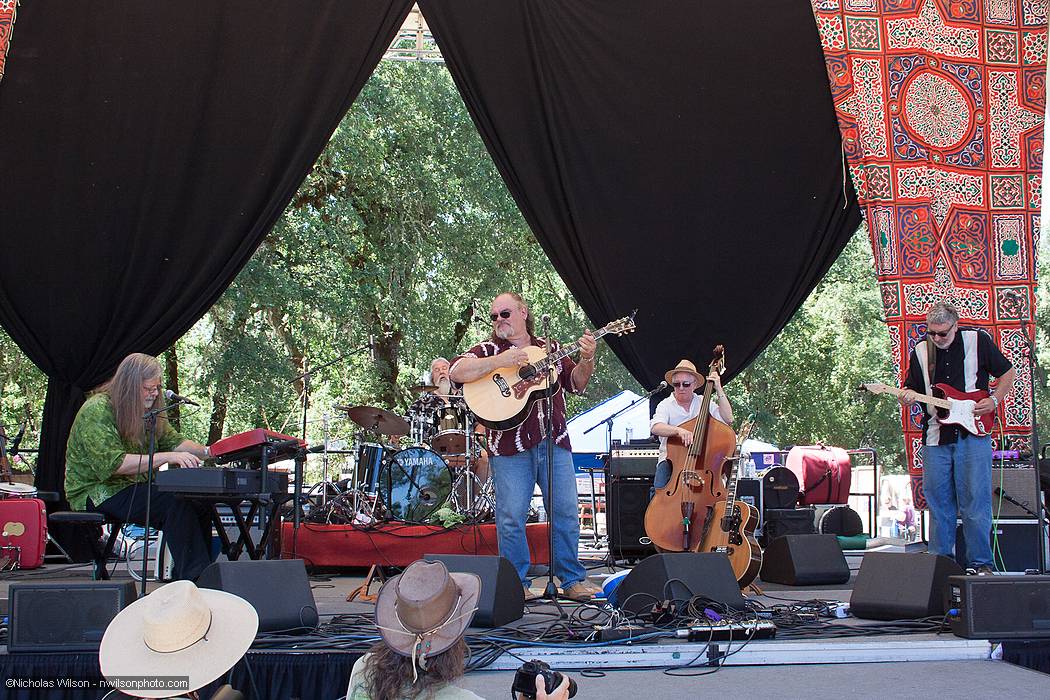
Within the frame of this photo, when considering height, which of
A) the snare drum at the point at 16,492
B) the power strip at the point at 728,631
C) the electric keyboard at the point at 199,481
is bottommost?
the power strip at the point at 728,631

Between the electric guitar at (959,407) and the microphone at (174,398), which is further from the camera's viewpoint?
the electric guitar at (959,407)

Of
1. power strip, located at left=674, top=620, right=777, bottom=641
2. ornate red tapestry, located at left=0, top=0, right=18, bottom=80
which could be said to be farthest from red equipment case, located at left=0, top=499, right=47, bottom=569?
power strip, located at left=674, top=620, right=777, bottom=641

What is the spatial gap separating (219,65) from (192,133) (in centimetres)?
55

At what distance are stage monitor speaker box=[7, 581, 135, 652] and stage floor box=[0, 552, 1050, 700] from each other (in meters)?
0.76

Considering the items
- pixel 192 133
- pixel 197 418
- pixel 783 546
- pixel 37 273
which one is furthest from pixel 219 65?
pixel 197 418

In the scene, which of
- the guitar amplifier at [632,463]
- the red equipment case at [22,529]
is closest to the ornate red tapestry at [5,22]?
the red equipment case at [22,529]

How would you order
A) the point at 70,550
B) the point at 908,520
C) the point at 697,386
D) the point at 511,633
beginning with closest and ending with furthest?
the point at 511,633 < the point at 697,386 < the point at 70,550 < the point at 908,520

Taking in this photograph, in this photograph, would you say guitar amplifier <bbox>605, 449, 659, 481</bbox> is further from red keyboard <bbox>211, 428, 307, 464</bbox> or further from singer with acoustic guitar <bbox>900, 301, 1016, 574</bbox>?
red keyboard <bbox>211, 428, 307, 464</bbox>

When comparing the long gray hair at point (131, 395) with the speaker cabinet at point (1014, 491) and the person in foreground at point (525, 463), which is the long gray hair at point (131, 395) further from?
the speaker cabinet at point (1014, 491)

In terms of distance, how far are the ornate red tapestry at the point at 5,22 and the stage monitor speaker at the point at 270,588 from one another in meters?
4.98

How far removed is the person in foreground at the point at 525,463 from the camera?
4883 mm

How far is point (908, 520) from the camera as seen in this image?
1190 centimetres

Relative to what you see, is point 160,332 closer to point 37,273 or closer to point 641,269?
point 37,273

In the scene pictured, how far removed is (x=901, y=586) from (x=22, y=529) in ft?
16.6
